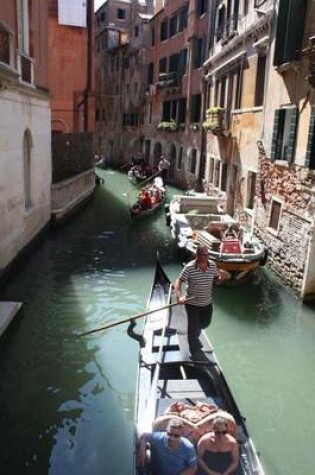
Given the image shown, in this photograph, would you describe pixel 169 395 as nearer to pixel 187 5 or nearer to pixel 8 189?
pixel 8 189

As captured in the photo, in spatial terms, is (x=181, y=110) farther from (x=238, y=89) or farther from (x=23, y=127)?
(x=23, y=127)

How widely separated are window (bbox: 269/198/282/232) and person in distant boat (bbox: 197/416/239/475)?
691cm

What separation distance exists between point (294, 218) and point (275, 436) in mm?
4938

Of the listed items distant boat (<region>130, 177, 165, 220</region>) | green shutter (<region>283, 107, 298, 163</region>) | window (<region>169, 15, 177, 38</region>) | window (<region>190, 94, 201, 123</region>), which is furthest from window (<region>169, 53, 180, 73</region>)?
green shutter (<region>283, 107, 298, 163</region>)

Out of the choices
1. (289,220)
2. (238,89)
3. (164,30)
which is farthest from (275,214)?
(164,30)

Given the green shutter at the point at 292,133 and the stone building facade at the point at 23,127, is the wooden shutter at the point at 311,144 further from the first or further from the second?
the stone building facade at the point at 23,127

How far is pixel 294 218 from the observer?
29.3 feet

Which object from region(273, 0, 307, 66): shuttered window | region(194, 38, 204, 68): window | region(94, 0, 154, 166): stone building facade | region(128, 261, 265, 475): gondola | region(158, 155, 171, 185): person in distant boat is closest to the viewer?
region(128, 261, 265, 475): gondola

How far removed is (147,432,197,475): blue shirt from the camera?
3.37m

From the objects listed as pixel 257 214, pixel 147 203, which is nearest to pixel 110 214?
pixel 147 203

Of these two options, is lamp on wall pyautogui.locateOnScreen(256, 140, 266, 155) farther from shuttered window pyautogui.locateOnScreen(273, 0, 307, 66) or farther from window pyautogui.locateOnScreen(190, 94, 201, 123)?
window pyautogui.locateOnScreen(190, 94, 201, 123)

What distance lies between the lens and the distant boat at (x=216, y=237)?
8.81 meters

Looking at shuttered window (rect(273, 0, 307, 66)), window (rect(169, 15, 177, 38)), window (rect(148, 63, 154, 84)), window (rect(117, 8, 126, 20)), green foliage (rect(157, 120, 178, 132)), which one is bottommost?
green foliage (rect(157, 120, 178, 132))

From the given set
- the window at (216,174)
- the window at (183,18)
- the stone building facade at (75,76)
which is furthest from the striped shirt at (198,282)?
the window at (183,18)
